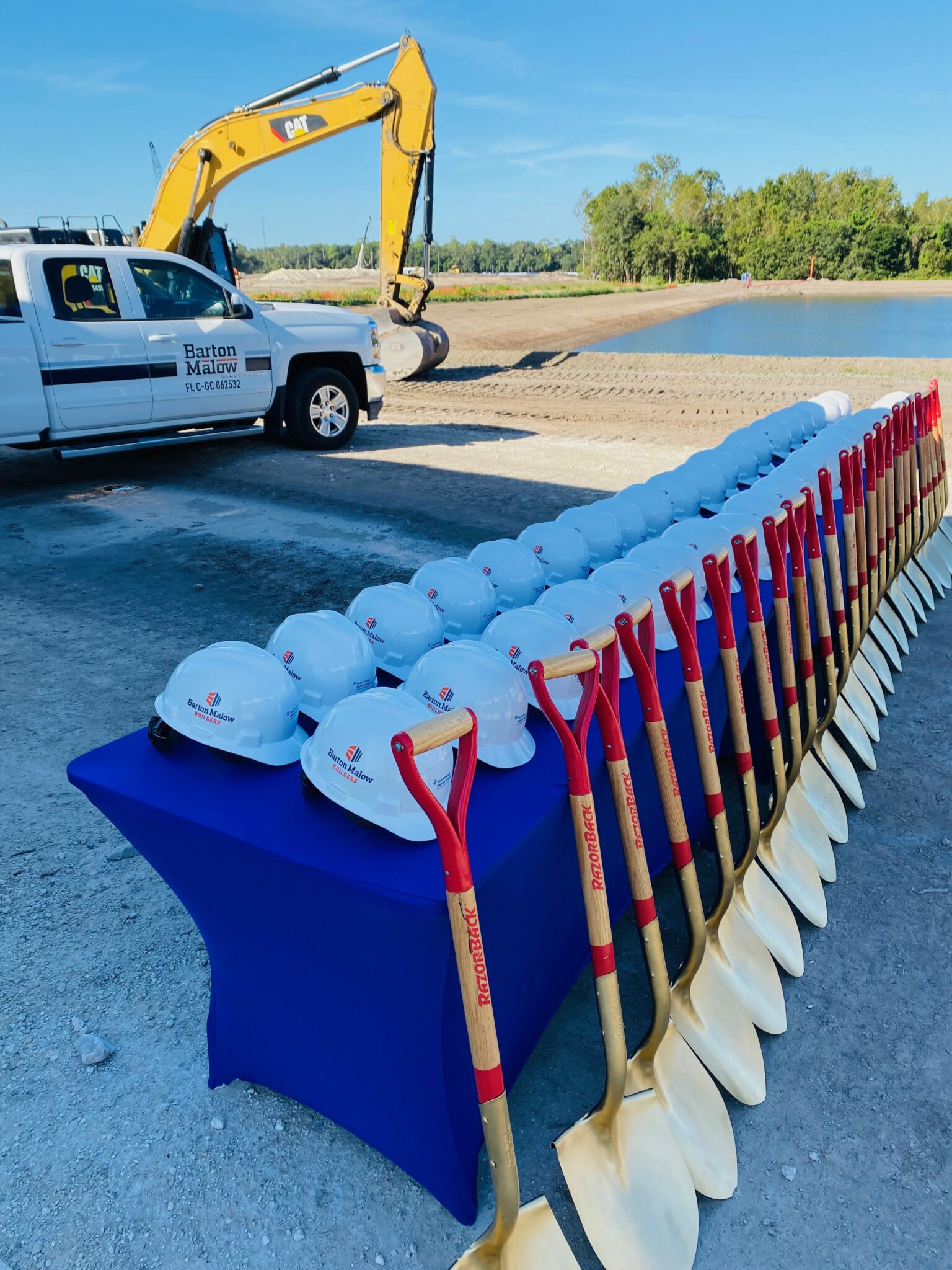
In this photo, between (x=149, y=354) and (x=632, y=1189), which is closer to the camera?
(x=632, y=1189)

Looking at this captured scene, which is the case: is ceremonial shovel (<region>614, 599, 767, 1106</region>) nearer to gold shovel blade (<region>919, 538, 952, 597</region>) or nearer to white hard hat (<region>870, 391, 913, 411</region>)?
white hard hat (<region>870, 391, 913, 411</region>)

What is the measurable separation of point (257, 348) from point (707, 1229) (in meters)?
8.62

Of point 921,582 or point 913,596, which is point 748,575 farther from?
point 921,582

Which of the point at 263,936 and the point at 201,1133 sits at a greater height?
the point at 263,936

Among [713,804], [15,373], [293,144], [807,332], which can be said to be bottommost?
[713,804]

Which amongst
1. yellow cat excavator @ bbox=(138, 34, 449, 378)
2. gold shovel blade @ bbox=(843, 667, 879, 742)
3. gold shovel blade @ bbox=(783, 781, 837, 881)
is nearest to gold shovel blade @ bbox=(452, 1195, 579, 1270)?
gold shovel blade @ bbox=(783, 781, 837, 881)

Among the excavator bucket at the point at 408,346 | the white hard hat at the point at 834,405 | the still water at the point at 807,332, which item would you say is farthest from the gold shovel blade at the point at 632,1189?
the still water at the point at 807,332

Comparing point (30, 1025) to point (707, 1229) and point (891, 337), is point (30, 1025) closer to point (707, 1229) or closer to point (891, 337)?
point (707, 1229)

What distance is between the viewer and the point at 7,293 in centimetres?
722

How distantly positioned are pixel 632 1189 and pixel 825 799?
72.4 inches

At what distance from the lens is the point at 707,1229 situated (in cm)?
185

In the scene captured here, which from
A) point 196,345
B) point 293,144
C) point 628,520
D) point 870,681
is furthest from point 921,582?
point 293,144

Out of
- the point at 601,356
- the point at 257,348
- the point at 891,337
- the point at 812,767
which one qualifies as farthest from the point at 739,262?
the point at 812,767

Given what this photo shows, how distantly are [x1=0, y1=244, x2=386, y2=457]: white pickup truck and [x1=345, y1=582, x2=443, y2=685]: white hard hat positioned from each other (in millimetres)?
6249
